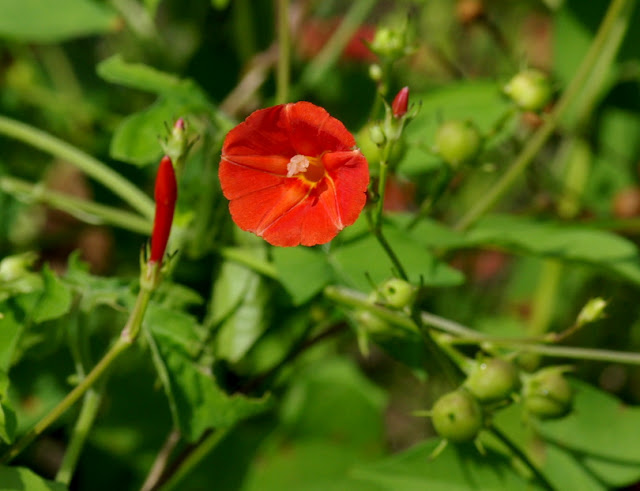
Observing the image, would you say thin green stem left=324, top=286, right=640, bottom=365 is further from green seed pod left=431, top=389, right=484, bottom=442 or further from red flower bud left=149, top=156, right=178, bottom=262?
red flower bud left=149, top=156, right=178, bottom=262

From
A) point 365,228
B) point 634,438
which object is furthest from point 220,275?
point 634,438

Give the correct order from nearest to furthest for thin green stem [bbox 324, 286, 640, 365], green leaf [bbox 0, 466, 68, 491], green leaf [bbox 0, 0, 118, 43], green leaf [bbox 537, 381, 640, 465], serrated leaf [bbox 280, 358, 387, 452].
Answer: green leaf [bbox 0, 466, 68, 491]
thin green stem [bbox 324, 286, 640, 365]
green leaf [bbox 537, 381, 640, 465]
green leaf [bbox 0, 0, 118, 43]
serrated leaf [bbox 280, 358, 387, 452]

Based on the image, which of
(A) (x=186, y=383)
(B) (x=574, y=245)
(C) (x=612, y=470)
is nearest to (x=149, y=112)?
(A) (x=186, y=383)

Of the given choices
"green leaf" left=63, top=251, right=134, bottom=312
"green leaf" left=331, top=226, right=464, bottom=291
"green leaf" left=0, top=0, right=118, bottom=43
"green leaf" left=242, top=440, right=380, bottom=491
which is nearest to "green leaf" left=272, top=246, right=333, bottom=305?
"green leaf" left=331, top=226, right=464, bottom=291

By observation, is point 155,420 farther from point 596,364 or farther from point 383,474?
point 596,364

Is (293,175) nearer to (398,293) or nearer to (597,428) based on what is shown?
(398,293)

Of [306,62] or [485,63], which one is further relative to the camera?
[485,63]

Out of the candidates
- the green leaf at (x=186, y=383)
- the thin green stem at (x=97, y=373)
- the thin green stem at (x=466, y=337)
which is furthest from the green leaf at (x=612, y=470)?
the thin green stem at (x=97, y=373)
